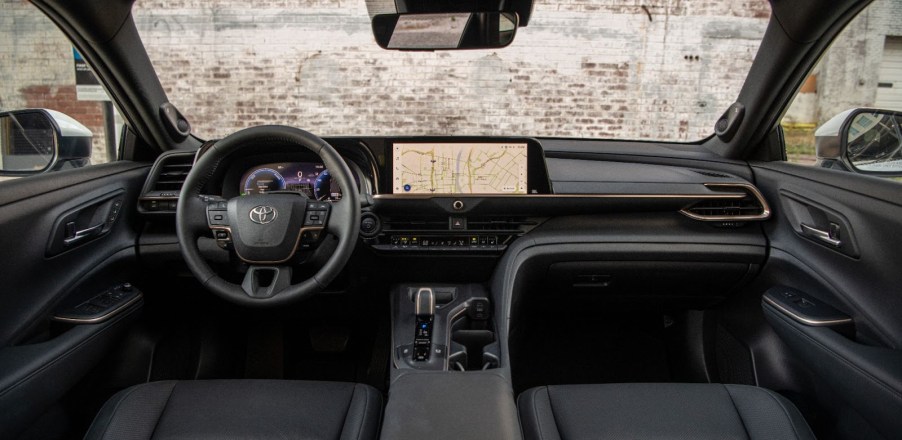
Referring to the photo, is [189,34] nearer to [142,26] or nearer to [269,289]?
[142,26]

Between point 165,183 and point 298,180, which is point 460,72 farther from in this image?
point 165,183

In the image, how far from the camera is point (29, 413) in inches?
56.9

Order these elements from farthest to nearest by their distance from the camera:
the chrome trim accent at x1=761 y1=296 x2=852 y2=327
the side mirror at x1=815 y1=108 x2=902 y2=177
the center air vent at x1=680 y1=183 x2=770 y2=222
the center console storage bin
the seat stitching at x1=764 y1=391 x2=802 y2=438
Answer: the center air vent at x1=680 y1=183 x2=770 y2=222
the side mirror at x1=815 y1=108 x2=902 y2=177
the chrome trim accent at x1=761 y1=296 x2=852 y2=327
the seat stitching at x1=764 y1=391 x2=802 y2=438
the center console storage bin

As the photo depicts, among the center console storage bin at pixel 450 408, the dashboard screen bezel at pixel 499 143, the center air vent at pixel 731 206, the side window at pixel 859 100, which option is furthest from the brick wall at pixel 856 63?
the center console storage bin at pixel 450 408

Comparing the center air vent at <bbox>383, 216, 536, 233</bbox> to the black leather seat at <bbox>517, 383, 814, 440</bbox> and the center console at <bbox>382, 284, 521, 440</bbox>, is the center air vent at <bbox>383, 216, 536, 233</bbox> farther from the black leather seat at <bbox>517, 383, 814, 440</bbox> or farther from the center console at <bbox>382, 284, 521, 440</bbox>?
the black leather seat at <bbox>517, 383, 814, 440</bbox>

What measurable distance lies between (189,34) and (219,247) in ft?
4.75

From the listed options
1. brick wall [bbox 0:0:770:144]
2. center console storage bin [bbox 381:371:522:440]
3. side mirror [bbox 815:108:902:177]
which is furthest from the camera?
brick wall [bbox 0:0:770:144]

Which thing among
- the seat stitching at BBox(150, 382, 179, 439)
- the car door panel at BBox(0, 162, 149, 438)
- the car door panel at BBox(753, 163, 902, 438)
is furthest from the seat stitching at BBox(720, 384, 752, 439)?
the car door panel at BBox(0, 162, 149, 438)

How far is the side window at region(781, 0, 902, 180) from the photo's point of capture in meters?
1.85

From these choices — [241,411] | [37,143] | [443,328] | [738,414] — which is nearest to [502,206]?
[443,328]

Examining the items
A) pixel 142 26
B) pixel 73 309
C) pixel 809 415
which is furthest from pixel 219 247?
pixel 809 415

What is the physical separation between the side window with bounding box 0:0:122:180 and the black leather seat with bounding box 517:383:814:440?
74.2 inches

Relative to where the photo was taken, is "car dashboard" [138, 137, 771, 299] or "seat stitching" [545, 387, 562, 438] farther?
"car dashboard" [138, 137, 771, 299]

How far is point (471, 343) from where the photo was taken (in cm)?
212
